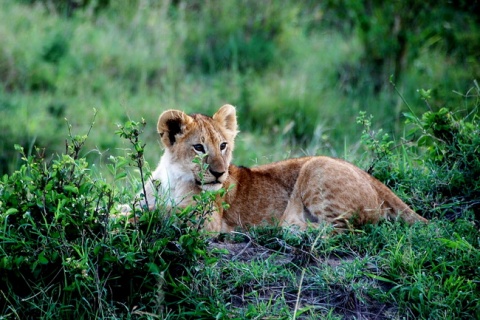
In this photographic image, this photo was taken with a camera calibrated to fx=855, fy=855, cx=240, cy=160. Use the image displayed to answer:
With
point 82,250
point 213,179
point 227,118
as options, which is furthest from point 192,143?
point 82,250

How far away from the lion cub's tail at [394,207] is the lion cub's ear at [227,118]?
119cm

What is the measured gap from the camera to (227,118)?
245 inches

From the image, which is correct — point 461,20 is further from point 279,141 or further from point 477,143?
point 477,143

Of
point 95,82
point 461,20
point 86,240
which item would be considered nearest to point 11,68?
point 95,82

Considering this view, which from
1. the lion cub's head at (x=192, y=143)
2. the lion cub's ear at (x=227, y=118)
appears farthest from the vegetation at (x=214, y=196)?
the lion cub's ear at (x=227, y=118)

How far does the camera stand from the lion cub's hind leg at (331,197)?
5.40m

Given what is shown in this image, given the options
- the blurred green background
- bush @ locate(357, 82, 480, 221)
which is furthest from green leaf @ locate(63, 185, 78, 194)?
the blurred green background

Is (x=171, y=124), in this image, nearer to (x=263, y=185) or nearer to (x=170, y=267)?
(x=263, y=185)

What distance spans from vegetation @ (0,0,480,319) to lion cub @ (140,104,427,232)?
180 millimetres

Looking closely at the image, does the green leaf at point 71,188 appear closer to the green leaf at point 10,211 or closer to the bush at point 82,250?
the bush at point 82,250

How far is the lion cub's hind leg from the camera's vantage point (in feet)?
17.7

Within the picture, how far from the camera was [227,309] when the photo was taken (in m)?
4.44

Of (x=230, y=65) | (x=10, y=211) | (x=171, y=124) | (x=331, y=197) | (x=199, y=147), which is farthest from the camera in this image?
(x=230, y=65)

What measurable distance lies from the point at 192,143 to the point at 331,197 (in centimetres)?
100
